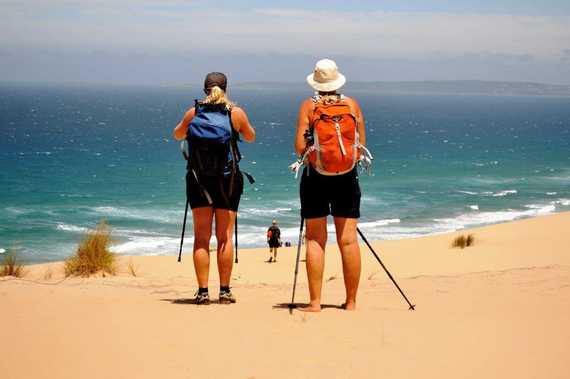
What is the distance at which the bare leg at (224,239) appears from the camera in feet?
21.1

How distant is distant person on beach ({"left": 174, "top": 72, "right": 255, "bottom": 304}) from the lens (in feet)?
20.5

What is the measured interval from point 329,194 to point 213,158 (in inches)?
37.7

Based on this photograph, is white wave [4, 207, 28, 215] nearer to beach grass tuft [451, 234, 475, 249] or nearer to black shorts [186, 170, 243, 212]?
beach grass tuft [451, 234, 475, 249]

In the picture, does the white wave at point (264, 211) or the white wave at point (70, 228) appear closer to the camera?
the white wave at point (70, 228)

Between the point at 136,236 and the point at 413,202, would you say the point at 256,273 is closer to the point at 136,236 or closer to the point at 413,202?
the point at 136,236

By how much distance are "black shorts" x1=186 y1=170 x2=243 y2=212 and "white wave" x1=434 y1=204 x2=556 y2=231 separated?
3273 centimetres

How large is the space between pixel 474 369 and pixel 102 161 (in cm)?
7001

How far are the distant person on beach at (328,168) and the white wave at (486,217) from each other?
32.7m

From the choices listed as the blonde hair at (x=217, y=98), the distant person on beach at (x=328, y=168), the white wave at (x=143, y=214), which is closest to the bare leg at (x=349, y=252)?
the distant person on beach at (x=328, y=168)

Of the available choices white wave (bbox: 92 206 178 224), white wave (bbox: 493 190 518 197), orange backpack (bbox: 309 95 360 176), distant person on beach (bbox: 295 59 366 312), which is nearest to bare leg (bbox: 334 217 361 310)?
distant person on beach (bbox: 295 59 366 312)

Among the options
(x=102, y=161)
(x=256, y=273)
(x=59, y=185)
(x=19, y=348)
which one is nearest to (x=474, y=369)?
(x=19, y=348)

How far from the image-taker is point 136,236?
116 ft

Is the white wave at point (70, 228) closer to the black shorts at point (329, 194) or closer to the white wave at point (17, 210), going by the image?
the white wave at point (17, 210)

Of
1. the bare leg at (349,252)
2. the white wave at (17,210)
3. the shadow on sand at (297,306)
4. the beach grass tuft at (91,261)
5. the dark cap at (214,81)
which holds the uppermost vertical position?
the dark cap at (214,81)
